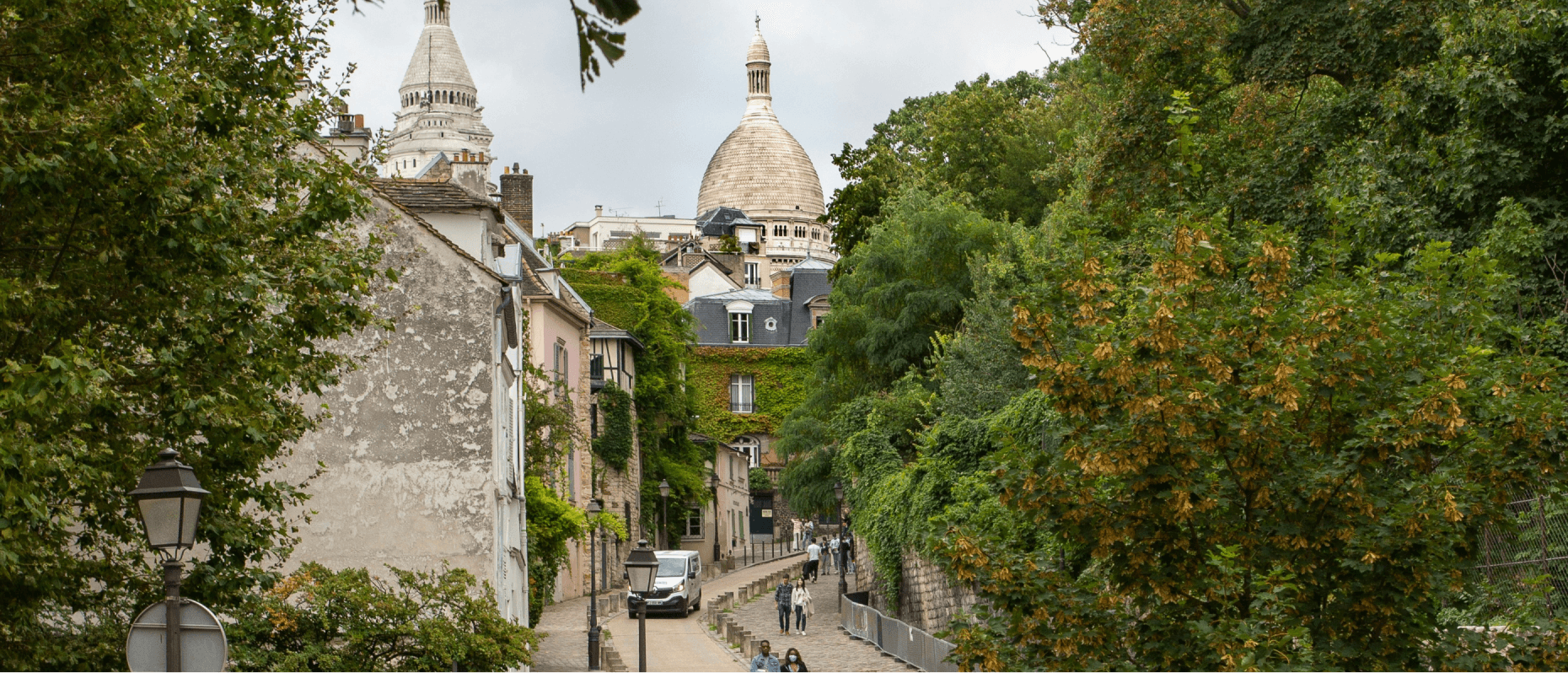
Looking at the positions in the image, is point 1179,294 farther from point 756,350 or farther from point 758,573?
point 756,350

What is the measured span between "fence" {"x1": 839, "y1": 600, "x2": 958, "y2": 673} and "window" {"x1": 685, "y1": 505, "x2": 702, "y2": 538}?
18.7 meters

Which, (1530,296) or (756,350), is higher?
(756,350)

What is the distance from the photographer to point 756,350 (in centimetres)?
6825

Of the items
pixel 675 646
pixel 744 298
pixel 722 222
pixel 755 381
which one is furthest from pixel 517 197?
pixel 722 222

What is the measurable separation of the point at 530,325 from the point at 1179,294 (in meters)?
28.2

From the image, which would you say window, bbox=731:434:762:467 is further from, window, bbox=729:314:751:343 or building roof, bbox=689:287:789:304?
building roof, bbox=689:287:789:304

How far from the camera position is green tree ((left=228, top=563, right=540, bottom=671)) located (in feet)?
53.0

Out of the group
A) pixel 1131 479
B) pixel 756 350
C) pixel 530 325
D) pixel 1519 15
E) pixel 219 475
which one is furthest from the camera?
pixel 756 350

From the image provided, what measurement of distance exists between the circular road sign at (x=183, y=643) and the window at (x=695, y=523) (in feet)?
147

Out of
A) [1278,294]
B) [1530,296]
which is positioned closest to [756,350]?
[1530,296]

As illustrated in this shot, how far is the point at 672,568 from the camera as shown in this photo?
38.0 m

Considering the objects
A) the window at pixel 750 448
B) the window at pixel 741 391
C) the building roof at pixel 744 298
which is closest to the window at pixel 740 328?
the building roof at pixel 744 298

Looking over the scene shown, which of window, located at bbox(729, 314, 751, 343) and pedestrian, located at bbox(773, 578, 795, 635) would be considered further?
window, located at bbox(729, 314, 751, 343)

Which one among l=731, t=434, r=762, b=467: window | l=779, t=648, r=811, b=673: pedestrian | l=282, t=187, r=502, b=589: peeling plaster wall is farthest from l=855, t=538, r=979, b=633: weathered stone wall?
l=731, t=434, r=762, b=467: window
